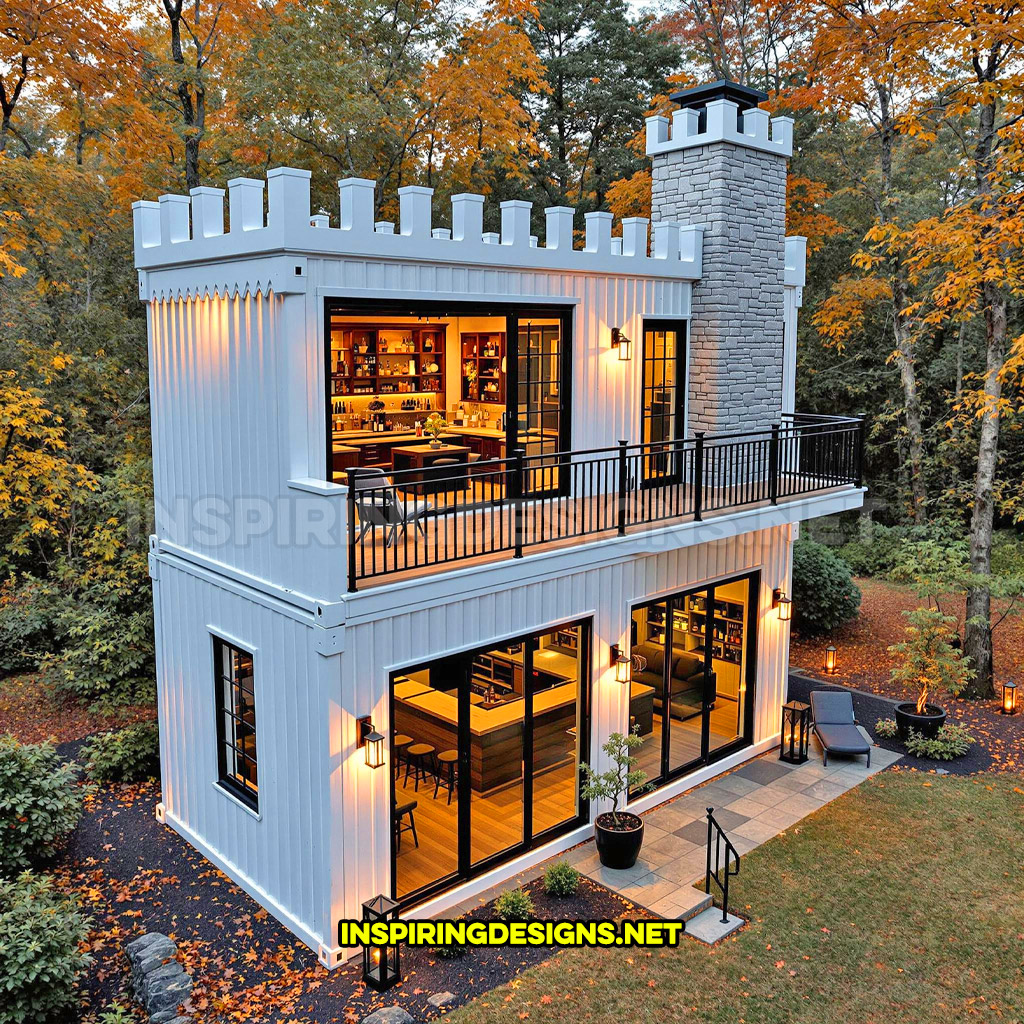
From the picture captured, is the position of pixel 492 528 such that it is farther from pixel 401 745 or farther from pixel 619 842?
pixel 619 842

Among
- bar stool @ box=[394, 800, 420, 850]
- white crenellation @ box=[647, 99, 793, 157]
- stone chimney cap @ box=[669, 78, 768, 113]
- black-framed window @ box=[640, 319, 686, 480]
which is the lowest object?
bar stool @ box=[394, 800, 420, 850]

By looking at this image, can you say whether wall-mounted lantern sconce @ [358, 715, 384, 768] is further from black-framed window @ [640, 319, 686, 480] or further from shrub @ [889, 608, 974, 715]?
shrub @ [889, 608, 974, 715]

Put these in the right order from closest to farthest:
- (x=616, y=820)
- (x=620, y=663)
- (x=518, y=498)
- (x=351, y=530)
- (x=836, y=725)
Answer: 1. (x=351, y=530)
2. (x=518, y=498)
3. (x=616, y=820)
4. (x=620, y=663)
5. (x=836, y=725)

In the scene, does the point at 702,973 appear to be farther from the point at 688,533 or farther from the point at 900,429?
the point at 900,429

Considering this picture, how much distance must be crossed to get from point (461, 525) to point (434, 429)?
3.93m

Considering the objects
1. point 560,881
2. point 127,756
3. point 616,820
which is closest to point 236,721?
point 127,756

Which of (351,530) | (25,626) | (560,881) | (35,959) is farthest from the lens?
(25,626)

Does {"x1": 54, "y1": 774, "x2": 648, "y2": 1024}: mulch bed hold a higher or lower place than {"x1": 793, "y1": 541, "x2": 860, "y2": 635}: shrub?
lower

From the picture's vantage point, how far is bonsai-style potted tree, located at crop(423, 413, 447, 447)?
1372cm

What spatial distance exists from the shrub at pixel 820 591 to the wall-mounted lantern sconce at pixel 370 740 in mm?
11699

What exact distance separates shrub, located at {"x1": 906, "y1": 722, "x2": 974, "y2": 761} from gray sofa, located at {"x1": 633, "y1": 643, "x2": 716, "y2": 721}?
3.03m

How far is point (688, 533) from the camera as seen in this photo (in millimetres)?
10328

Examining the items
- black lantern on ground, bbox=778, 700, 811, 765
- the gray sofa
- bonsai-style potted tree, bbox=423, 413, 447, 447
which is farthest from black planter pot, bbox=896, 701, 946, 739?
bonsai-style potted tree, bbox=423, 413, 447, 447

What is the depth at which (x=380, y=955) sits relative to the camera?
777 cm
